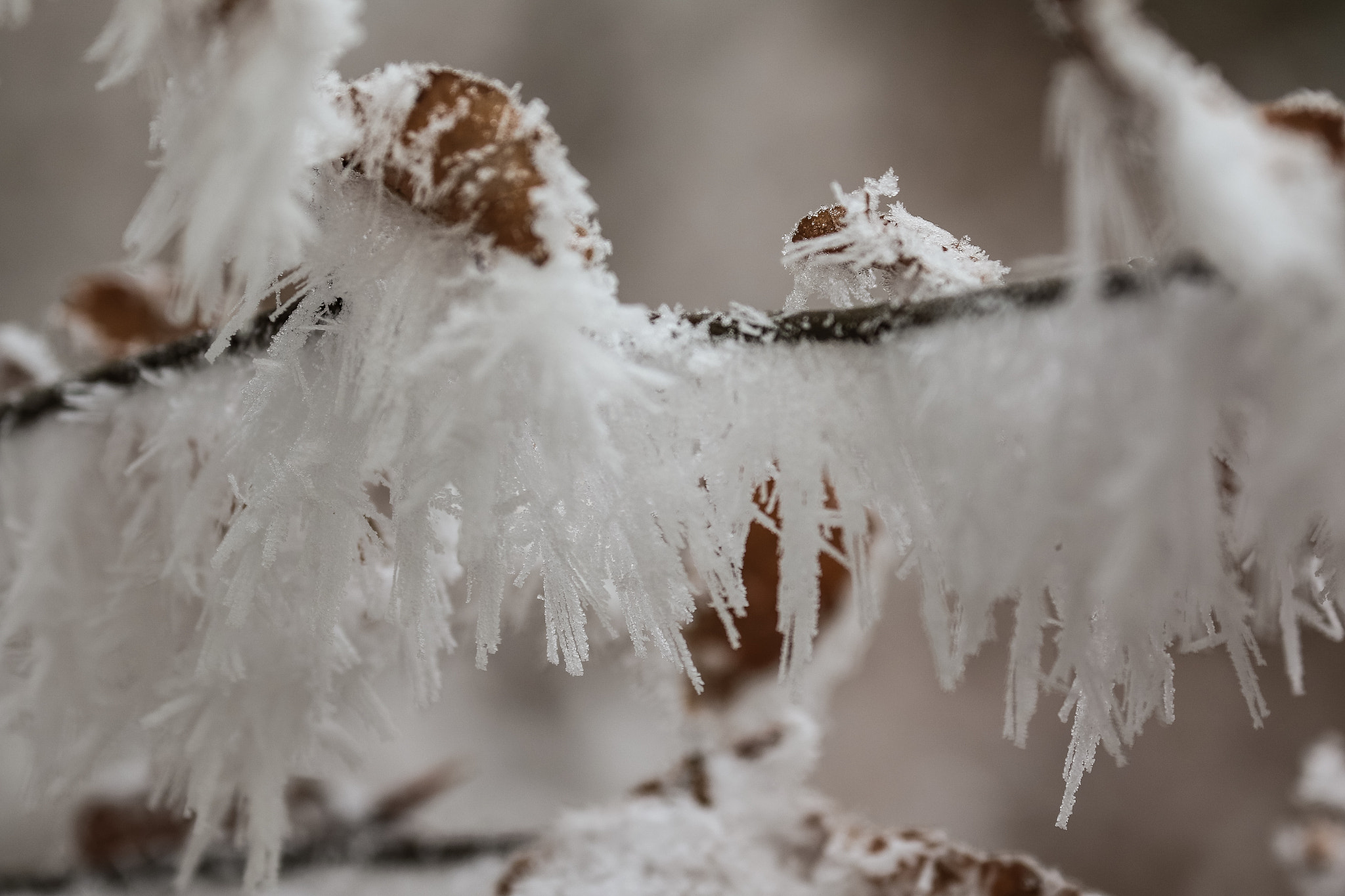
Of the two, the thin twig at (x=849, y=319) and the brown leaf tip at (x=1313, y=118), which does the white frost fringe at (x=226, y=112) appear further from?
the brown leaf tip at (x=1313, y=118)

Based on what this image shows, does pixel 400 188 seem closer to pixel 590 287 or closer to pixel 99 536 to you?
pixel 590 287

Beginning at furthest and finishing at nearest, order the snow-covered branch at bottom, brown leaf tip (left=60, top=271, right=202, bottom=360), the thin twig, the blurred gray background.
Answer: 1. the blurred gray background
2. brown leaf tip (left=60, top=271, right=202, bottom=360)
3. the snow-covered branch at bottom
4. the thin twig

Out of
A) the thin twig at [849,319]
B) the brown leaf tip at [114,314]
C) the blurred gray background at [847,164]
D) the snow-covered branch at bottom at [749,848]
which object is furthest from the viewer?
the blurred gray background at [847,164]

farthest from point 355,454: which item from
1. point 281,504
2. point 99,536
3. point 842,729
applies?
point 842,729

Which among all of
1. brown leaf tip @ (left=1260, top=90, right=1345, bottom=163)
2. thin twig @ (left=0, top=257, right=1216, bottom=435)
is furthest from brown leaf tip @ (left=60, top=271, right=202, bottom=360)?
brown leaf tip @ (left=1260, top=90, right=1345, bottom=163)

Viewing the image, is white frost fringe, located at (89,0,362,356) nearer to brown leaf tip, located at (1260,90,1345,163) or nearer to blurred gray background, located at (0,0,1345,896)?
brown leaf tip, located at (1260,90,1345,163)

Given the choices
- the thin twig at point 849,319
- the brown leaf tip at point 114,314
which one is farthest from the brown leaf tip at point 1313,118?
the brown leaf tip at point 114,314

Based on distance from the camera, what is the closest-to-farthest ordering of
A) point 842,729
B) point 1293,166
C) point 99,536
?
1. point 1293,166
2. point 99,536
3. point 842,729

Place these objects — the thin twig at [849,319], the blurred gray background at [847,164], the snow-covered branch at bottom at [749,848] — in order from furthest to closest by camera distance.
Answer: the blurred gray background at [847,164] < the snow-covered branch at bottom at [749,848] < the thin twig at [849,319]

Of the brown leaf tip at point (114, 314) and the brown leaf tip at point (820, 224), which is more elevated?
the brown leaf tip at point (114, 314)
